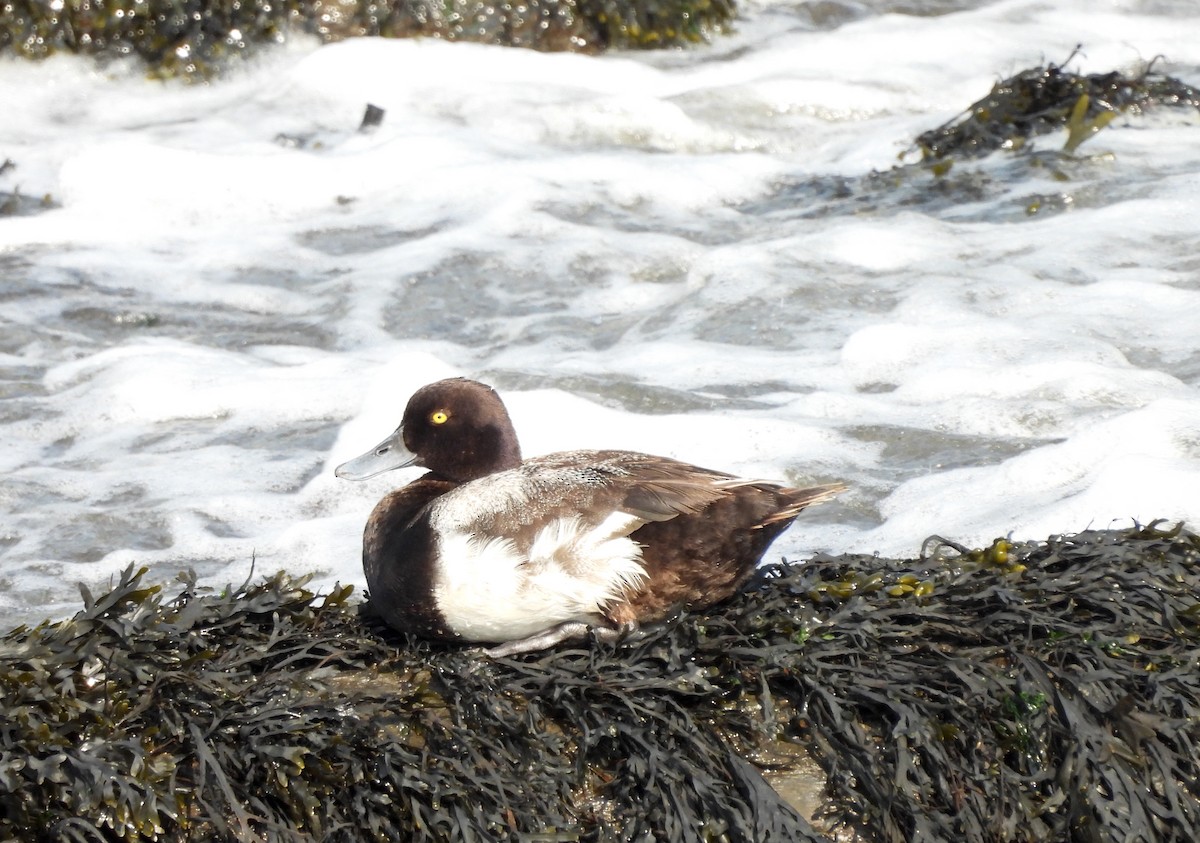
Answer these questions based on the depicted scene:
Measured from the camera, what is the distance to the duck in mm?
3340

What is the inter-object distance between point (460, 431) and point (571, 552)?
2.04ft

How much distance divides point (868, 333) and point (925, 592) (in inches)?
123

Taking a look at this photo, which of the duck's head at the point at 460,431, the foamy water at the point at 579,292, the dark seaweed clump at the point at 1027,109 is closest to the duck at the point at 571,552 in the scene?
the duck's head at the point at 460,431

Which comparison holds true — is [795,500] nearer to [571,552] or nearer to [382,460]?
[571,552]

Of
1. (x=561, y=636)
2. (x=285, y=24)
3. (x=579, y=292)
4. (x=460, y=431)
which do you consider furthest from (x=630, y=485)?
(x=285, y=24)

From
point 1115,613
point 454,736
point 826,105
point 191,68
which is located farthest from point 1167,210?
point 191,68

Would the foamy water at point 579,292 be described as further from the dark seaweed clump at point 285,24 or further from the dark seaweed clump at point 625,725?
the dark seaweed clump at point 625,725

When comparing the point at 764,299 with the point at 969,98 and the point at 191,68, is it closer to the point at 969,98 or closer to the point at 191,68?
the point at 969,98

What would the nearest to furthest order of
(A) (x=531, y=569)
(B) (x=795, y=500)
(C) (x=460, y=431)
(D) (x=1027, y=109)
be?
(A) (x=531, y=569), (B) (x=795, y=500), (C) (x=460, y=431), (D) (x=1027, y=109)

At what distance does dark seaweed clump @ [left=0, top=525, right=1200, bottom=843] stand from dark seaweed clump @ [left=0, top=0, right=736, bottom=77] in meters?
7.82

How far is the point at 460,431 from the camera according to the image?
3.81 meters

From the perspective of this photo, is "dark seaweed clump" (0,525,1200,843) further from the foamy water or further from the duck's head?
the foamy water

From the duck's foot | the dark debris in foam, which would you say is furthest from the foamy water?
the duck's foot

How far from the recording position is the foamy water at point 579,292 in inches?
202
